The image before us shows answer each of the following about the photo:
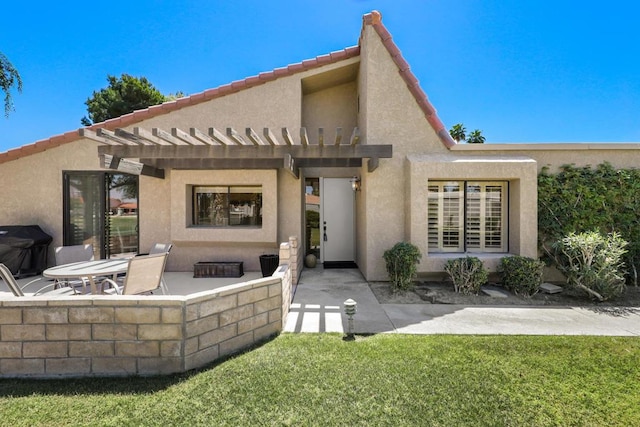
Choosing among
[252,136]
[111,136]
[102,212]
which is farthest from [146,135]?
[102,212]

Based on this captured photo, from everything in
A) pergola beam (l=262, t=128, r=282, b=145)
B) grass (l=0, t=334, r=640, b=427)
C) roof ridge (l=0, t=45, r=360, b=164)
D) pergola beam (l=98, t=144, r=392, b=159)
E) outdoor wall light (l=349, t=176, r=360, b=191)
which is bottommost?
grass (l=0, t=334, r=640, b=427)

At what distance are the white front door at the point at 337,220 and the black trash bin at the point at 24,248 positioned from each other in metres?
10.3

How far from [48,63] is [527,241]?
26.0 metres

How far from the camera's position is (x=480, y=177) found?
8648 millimetres

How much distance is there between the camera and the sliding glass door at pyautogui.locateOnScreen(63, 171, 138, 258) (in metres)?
10.4

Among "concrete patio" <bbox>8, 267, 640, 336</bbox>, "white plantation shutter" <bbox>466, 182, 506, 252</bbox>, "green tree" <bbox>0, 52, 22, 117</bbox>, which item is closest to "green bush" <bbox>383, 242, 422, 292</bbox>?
"concrete patio" <bbox>8, 267, 640, 336</bbox>

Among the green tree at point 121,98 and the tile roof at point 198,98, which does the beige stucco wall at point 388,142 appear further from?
the green tree at point 121,98

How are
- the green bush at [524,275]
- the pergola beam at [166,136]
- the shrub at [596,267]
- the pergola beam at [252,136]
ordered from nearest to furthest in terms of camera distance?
1. the pergola beam at [166,136]
2. the pergola beam at [252,136]
3. the shrub at [596,267]
4. the green bush at [524,275]

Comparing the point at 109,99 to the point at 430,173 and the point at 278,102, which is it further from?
the point at 430,173

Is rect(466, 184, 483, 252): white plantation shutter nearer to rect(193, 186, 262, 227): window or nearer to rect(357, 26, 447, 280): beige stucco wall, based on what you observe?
rect(357, 26, 447, 280): beige stucco wall

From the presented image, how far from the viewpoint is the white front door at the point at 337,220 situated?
477 inches

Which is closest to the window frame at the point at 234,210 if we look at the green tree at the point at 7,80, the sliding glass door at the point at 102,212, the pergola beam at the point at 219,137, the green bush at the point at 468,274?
the sliding glass door at the point at 102,212

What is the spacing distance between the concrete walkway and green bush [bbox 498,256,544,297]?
96 cm

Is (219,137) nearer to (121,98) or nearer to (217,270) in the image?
(217,270)
